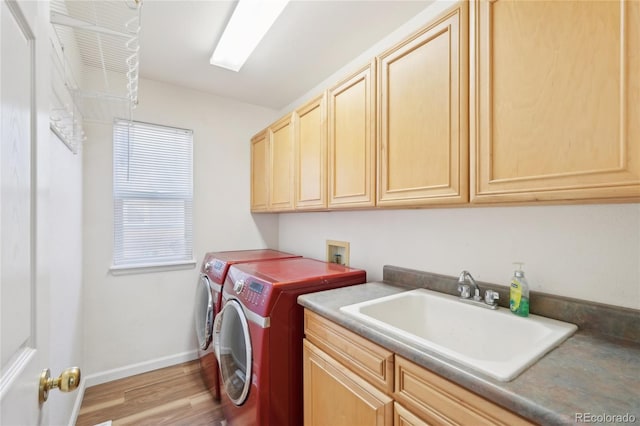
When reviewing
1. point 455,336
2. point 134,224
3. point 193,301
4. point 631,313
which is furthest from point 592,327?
point 134,224

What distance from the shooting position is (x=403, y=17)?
5.44 feet

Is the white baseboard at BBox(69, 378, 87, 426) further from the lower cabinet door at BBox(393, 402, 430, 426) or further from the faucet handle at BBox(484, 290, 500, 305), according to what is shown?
the faucet handle at BBox(484, 290, 500, 305)

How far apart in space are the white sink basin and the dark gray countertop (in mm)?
27

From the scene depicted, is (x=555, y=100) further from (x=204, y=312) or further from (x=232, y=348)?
(x=204, y=312)

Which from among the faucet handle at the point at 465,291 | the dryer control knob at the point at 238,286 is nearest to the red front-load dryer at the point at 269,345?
the dryer control knob at the point at 238,286

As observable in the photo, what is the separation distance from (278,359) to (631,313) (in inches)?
54.2

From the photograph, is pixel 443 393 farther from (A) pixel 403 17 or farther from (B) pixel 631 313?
(A) pixel 403 17

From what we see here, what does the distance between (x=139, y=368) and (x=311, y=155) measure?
232cm

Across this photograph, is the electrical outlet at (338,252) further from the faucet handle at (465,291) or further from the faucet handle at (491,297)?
the faucet handle at (491,297)

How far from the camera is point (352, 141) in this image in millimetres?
1587

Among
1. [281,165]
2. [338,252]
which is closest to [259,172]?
[281,165]

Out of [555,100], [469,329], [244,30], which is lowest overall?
[469,329]

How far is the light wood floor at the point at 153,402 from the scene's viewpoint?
183cm

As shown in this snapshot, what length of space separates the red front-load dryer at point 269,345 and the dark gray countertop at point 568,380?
1.72 ft
